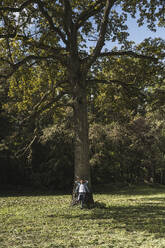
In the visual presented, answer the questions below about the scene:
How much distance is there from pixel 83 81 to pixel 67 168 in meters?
17.1

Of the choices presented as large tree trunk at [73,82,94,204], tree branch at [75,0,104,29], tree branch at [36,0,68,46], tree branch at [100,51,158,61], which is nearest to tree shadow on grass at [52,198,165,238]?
large tree trunk at [73,82,94,204]

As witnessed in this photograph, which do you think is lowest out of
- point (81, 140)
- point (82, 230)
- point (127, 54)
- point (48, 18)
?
point (82, 230)

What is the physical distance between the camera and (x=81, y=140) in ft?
45.9

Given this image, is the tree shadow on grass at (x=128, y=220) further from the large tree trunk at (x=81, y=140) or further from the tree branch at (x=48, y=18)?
the tree branch at (x=48, y=18)

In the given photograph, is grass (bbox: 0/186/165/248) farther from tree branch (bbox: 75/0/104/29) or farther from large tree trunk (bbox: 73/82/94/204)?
tree branch (bbox: 75/0/104/29)

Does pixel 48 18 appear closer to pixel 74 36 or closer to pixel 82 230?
pixel 74 36

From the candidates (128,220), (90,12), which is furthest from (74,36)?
(128,220)

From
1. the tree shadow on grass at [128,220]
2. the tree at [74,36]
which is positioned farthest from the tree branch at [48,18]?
the tree shadow on grass at [128,220]

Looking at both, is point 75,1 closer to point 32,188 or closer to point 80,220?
point 80,220

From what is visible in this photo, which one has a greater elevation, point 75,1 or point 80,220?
point 75,1

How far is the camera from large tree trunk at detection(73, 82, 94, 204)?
13.9m

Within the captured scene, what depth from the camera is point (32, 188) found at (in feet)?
103

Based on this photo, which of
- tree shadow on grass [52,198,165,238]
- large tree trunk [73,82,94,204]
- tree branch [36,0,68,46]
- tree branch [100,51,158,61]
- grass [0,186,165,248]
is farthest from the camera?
tree branch [100,51,158,61]

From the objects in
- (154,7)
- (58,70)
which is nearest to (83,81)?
(58,70)
